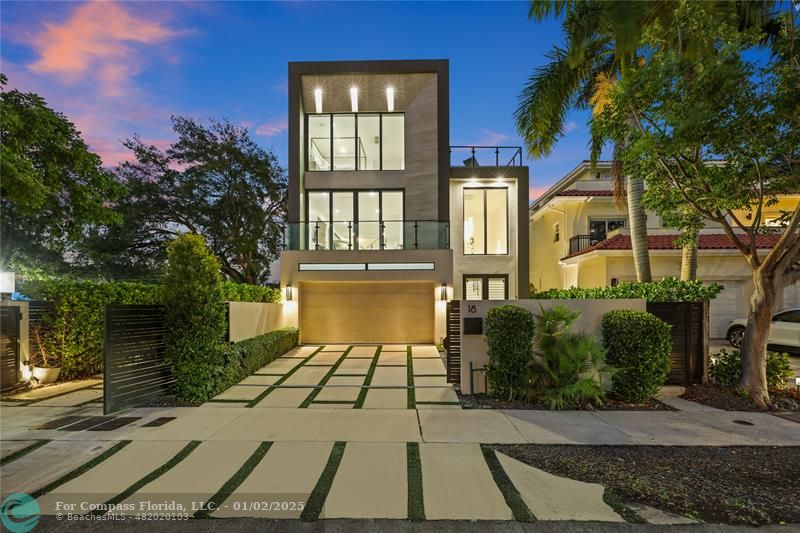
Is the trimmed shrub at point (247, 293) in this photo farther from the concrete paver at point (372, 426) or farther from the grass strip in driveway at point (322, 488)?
the grass strip in driveway at point (322, 488)

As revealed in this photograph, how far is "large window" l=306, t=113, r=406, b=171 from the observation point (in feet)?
47.1

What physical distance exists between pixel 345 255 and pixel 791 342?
1457 centimetres

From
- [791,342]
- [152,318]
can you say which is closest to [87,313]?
[152,318]

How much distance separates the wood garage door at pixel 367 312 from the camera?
1358cm

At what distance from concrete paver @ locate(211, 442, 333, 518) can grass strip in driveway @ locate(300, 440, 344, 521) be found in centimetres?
5

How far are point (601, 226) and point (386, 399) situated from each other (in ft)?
50.3

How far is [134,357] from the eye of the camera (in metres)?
6.07

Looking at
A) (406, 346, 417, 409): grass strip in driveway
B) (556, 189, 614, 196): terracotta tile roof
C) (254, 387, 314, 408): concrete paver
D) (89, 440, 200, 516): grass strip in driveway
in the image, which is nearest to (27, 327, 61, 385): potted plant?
(254, 387, 314, 408): concrete paver

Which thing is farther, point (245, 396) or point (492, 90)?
point (492, 90)

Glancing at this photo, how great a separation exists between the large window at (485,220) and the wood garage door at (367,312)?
2.78m

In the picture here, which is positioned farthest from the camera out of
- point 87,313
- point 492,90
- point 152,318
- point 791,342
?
point 492,90

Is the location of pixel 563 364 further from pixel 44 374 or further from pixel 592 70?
pixel 44 374

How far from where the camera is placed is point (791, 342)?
10.9m

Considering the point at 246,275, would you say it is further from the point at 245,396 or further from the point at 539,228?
the point at 539,228
